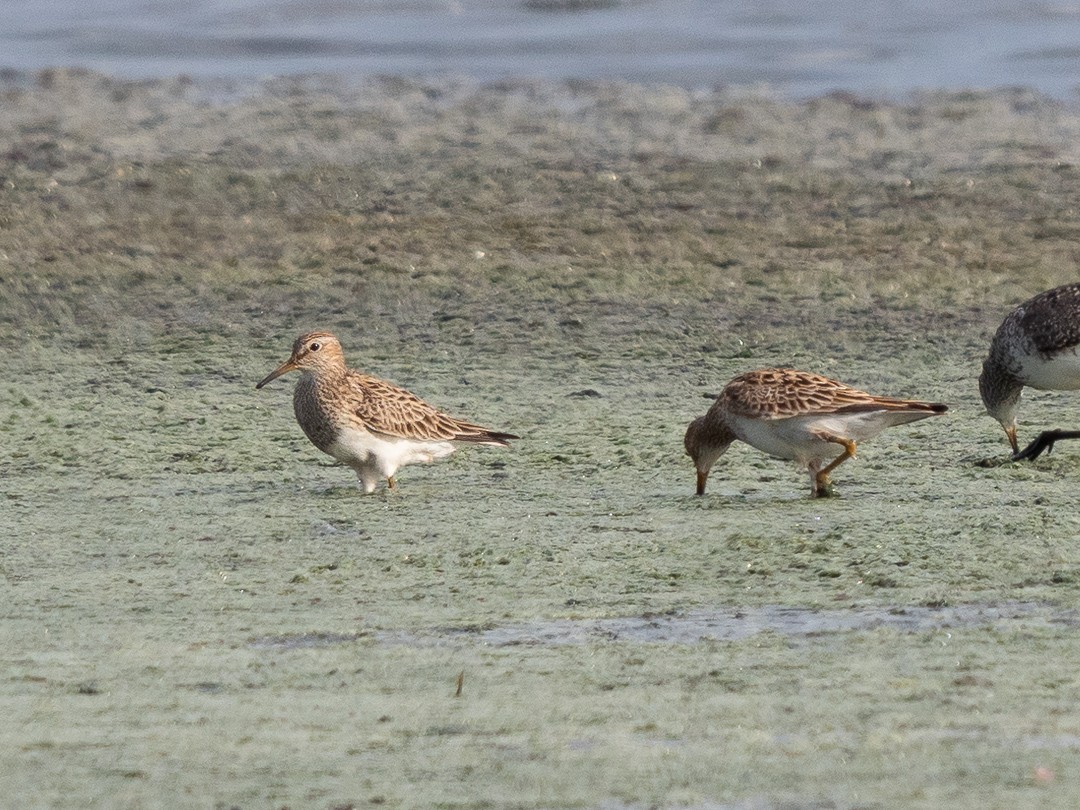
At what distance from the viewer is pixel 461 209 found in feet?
40.5

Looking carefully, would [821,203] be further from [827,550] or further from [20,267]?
[827,550]

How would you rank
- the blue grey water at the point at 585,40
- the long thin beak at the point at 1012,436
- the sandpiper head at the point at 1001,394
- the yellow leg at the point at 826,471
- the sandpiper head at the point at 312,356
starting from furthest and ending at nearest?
the blue grey water at the point at 585,40
the sandpiper head at the point at 312,356
the sandpiper head at the point at 1001,394
the long thin beak at the point at 1012,436
the yellow leg at the point at 826,471

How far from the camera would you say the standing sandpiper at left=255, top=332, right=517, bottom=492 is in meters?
7.60

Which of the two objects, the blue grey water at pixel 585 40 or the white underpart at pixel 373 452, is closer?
the white underpart at pixel 373 452

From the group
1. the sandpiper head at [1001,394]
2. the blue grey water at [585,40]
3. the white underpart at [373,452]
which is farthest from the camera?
the blue grey water at [585,40]

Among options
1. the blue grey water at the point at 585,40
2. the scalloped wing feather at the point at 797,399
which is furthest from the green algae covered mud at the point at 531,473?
the blue grey water at the point at 585,40

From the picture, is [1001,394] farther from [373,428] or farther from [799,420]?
[373,428]

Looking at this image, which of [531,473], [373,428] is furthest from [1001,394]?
[373,428]

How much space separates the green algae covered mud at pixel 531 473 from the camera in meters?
4.53

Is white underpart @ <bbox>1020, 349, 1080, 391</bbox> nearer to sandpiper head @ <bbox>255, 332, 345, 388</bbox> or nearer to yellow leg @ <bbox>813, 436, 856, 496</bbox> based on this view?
yellow leg @ <bbox>813, 436, 856, 496</bbox>

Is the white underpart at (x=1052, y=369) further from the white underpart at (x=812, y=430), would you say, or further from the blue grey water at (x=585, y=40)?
the blue grey water at (x=585, y=40)

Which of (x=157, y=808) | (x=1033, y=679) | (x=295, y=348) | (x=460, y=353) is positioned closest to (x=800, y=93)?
(x=460, y=353)

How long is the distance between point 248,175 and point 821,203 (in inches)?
148

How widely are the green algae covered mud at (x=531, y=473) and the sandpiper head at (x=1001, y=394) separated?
15 cm
